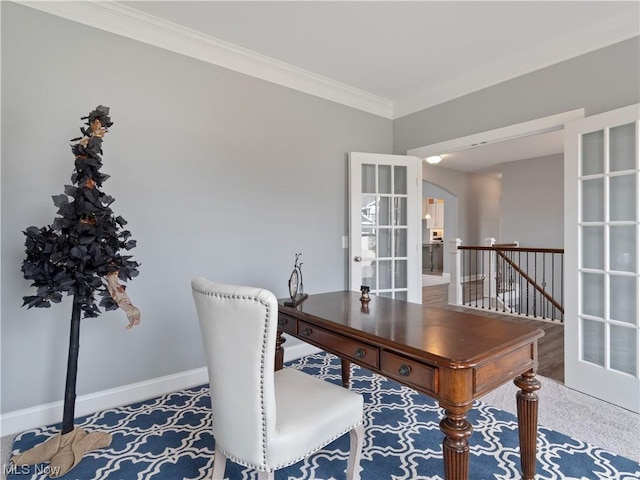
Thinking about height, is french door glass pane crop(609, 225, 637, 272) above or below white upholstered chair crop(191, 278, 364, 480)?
above

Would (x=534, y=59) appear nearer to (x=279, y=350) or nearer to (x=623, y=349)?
(x=623, y=349)

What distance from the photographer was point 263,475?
1313 mm

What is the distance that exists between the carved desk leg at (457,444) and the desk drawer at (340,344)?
1.17 feet

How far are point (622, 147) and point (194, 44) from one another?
3.21 metres

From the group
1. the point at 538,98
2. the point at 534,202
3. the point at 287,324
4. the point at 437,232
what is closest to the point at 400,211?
the point at 538,98

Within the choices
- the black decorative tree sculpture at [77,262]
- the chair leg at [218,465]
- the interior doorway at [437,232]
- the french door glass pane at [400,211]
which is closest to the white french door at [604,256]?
the french door glass pane at [400,211]

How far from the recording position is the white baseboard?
213 cm

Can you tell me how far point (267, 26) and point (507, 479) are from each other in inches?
123

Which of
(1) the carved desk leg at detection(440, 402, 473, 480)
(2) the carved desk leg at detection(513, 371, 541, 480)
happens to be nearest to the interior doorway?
(2) the carved desk leg at detection(513, 371, 541, 480)

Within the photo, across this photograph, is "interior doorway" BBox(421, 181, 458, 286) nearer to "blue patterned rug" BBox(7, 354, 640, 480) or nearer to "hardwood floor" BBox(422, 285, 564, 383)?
"hardwood floor" BBox(422, 285, 564, 383)

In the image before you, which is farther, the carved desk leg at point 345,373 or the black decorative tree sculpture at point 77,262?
the carved desk leg at point 345,373

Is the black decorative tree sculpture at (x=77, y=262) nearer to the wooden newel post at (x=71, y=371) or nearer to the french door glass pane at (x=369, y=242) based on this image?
the wooden newel post at (x=71, y=371)

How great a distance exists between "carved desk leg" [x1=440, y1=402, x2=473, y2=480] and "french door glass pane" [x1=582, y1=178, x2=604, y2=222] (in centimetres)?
218

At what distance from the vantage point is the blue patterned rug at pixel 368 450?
68.4 inches
